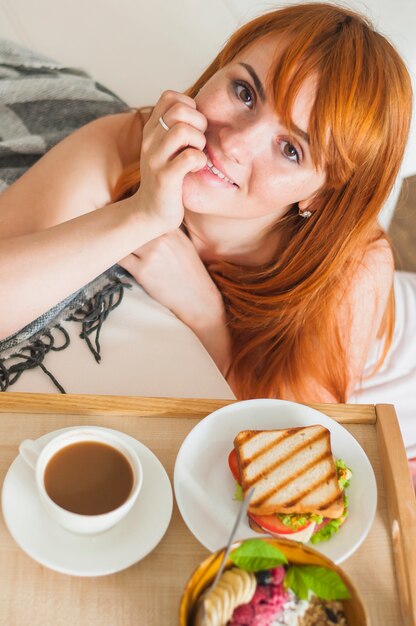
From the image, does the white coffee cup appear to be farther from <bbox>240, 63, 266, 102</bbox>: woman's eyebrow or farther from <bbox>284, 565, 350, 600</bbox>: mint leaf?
<bbox>240, 63, 266, 102</bbox>: woman's eyebrow

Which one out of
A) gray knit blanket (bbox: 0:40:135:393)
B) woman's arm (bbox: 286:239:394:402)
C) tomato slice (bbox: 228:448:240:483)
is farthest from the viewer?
gray knit blanket (bbox: 0:40:135:393)

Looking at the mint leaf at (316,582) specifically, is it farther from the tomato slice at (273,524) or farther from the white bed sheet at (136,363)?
the white bed sheet at (136,363)

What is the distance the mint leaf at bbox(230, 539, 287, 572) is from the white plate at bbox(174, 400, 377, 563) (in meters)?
0.10

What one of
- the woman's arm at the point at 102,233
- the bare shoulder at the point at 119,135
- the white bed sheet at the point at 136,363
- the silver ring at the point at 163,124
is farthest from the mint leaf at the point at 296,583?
the bare shoulder at the point at 119,135

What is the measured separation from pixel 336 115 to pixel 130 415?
22.0 inches

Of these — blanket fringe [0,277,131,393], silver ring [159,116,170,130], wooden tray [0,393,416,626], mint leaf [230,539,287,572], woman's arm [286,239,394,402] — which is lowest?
woman's arm [286,239,394,402]

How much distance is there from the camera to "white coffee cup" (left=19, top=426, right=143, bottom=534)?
30.0 inches

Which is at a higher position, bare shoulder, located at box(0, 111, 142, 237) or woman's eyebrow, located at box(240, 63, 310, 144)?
woman's eyebrow, located at box(240, 63, 310, 144)

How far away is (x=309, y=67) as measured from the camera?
111 cm

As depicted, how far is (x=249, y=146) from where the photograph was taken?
3.75 ft

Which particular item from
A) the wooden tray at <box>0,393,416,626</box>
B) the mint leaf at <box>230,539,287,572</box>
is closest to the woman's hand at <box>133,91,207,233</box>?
the wooden tray at <box>0,393,416,626</box>

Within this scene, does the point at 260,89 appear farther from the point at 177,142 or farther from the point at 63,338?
the point at 63,338

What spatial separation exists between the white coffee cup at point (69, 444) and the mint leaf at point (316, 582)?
19 centimetres

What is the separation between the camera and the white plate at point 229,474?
0.83 metres
